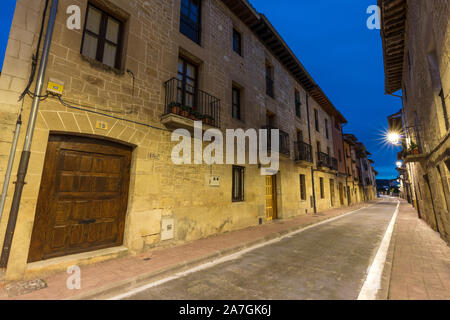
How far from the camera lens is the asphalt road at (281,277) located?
9.57 ft

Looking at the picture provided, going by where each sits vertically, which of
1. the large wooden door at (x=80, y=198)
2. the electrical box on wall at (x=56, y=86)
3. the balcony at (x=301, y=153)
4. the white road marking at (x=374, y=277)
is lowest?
the white road marking at (x=374, y=277)

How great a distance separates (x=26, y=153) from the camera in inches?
136

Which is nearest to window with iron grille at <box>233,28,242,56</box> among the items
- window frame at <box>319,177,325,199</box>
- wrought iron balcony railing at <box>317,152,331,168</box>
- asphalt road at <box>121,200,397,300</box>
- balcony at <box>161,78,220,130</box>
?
balcony at <box>161,78,220,130</box>

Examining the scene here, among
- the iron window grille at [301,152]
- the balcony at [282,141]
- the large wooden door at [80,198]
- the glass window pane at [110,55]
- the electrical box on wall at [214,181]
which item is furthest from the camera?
the iron window grille at [301,152]

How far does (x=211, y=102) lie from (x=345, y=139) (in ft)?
79.3

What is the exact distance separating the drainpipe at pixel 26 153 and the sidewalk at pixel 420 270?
238 inches

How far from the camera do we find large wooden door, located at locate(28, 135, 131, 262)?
379 centimetres

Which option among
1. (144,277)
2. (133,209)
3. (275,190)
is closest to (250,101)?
(275,190)

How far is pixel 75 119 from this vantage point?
4.12 metres

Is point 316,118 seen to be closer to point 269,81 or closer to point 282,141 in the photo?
point 269,81

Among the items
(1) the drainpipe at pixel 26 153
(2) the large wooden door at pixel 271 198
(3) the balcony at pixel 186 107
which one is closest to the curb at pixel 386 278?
(3) the balcony at pixel 186 107

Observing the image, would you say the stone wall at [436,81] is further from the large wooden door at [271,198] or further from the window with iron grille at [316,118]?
the window with iron grille at [316,118]

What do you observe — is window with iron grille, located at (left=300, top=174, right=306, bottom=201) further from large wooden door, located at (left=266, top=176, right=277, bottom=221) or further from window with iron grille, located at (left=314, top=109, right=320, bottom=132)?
window with iron grille, located at (left=314, top=109, right=320, bottom=132)
